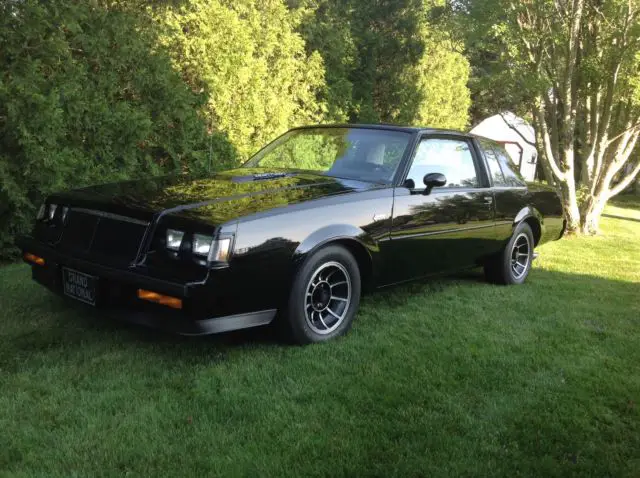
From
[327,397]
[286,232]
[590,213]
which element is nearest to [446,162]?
[286,232]

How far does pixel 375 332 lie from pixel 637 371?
1735mm

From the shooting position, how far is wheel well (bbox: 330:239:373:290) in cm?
398

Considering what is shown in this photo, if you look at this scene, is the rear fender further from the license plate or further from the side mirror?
the license plate

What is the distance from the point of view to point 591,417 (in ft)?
10.1

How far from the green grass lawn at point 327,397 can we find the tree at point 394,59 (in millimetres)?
8842

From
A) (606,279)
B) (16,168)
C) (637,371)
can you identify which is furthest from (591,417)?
(16,168)

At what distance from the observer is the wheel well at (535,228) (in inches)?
240

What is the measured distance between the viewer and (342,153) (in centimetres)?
480

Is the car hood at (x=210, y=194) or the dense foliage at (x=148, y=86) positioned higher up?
the dense foliage at (x=148, y=86)

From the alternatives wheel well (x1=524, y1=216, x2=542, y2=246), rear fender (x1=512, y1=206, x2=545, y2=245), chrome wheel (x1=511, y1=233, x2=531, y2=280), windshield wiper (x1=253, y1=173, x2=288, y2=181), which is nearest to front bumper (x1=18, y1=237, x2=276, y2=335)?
windshield wiper (x1=253, y1=173, x2=288, y2=181)

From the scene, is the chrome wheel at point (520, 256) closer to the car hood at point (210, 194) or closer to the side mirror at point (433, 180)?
the side mirror at point (433, 180)

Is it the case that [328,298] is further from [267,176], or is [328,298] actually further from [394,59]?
[394,59]

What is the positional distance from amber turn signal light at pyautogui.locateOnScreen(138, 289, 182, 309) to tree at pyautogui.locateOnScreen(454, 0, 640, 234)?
7932 mm

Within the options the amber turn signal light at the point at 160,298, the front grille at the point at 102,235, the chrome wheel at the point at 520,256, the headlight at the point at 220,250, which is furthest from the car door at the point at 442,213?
the front grille at the point at 102,235
